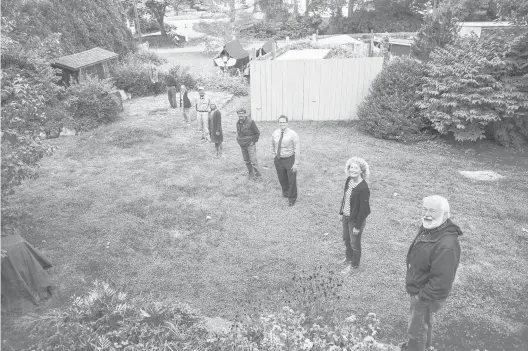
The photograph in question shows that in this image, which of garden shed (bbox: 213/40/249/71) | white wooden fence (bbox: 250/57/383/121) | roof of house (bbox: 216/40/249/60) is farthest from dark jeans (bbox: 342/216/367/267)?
roof of house (bbox: 216/40/249/60)

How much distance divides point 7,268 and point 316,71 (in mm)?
8921

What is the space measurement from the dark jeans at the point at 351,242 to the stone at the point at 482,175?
4.22m

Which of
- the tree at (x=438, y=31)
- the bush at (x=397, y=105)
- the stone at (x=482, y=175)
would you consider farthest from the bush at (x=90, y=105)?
the stone at (x=482, y=175)

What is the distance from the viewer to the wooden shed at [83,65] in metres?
13.2

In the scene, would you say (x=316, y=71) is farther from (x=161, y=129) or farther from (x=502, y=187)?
(x=502, y=187)

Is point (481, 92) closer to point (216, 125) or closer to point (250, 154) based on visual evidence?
point (250, 154)

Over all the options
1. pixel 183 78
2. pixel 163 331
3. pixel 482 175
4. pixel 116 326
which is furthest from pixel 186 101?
pixel 163 331

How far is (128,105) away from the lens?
14.8 metres

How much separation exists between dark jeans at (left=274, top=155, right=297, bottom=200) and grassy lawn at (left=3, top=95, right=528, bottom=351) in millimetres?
228

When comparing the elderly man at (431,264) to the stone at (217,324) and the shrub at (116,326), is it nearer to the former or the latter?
the stone at (217,324)

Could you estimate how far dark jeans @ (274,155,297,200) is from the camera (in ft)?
22.0

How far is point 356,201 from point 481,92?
6.40m

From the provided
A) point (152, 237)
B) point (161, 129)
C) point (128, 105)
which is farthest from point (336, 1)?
point (152, 237)

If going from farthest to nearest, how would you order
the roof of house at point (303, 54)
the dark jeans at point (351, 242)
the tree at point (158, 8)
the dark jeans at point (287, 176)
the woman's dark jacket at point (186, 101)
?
the tree at point (158, 8), the roof of house at point (303, 54), the woman's dark jacket at point (186, 101), the dark jeans at point (287, 176), the dark jeans at point (351, 242)
